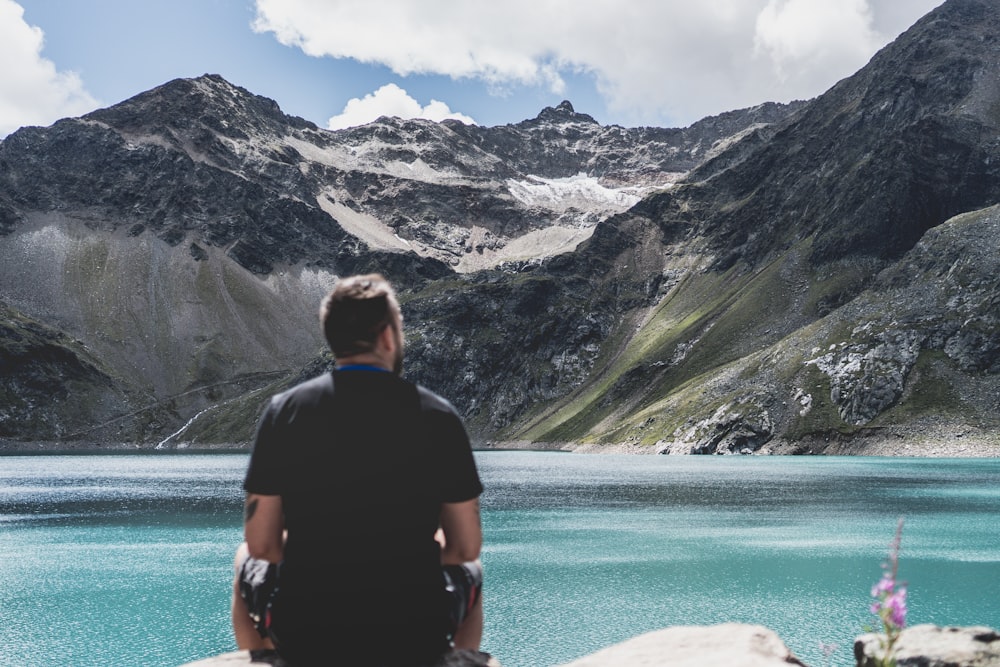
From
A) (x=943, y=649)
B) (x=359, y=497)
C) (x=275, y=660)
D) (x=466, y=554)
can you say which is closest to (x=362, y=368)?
(x=359, y=497)

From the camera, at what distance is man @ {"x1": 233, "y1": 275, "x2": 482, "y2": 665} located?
6.70 m

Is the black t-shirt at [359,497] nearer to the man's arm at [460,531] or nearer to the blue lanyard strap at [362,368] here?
the blue lanyard strap at [362,368]

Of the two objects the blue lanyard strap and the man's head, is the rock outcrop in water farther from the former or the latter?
the man's head

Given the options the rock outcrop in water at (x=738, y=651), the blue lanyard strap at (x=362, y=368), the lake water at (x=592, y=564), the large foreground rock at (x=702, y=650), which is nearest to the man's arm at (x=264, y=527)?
the rock outcrop in water at (x=738, y=651)

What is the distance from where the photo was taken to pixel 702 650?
8.79m

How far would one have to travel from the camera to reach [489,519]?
66188 mm

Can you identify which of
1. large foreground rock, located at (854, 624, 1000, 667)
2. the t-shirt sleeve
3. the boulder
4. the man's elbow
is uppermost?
the t-shirt sleeve

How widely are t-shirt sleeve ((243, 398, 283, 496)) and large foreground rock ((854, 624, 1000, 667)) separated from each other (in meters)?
9.49

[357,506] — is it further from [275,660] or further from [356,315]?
[356,315]

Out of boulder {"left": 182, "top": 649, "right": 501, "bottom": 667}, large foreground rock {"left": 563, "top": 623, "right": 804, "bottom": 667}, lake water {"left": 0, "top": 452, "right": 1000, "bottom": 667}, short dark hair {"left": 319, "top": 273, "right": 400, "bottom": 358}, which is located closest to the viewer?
boulder {"left": 182, "top": 649, "right": 501, "bottom": 667}

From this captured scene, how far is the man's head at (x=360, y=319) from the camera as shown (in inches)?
285

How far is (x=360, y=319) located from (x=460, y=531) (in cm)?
232

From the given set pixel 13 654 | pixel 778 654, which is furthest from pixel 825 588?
pixel 13 654

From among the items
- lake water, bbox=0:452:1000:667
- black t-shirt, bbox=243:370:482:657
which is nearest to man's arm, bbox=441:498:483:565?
black t-shirt, bbox=243:370:482:657
